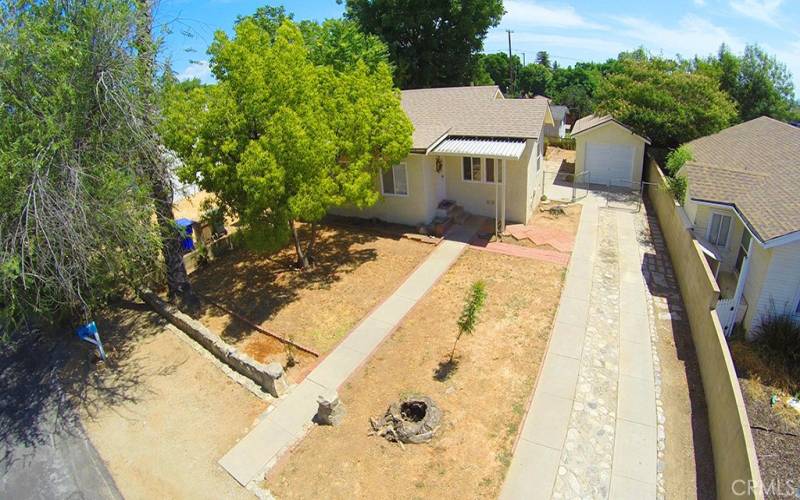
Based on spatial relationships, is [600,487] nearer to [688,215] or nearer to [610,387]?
[610,387]

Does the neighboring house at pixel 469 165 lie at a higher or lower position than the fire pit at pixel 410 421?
higher

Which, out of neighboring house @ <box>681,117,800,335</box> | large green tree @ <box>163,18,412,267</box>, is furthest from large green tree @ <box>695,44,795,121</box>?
large green tree @ <box>163,18,412,267</box>

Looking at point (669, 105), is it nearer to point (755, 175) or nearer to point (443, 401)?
point (755, 175)

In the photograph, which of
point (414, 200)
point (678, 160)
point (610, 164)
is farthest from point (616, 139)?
point (414, 200)

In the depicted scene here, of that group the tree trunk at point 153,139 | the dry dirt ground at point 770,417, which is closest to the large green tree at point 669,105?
the dry dirt ground at point 770,417

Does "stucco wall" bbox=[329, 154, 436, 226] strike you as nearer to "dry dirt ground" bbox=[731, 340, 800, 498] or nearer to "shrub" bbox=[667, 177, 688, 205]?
"shrub" bbox=[667, 177, 688, 205]

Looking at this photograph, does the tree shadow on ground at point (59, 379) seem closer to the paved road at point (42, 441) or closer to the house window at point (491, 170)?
the paved road at point (42, 441)
